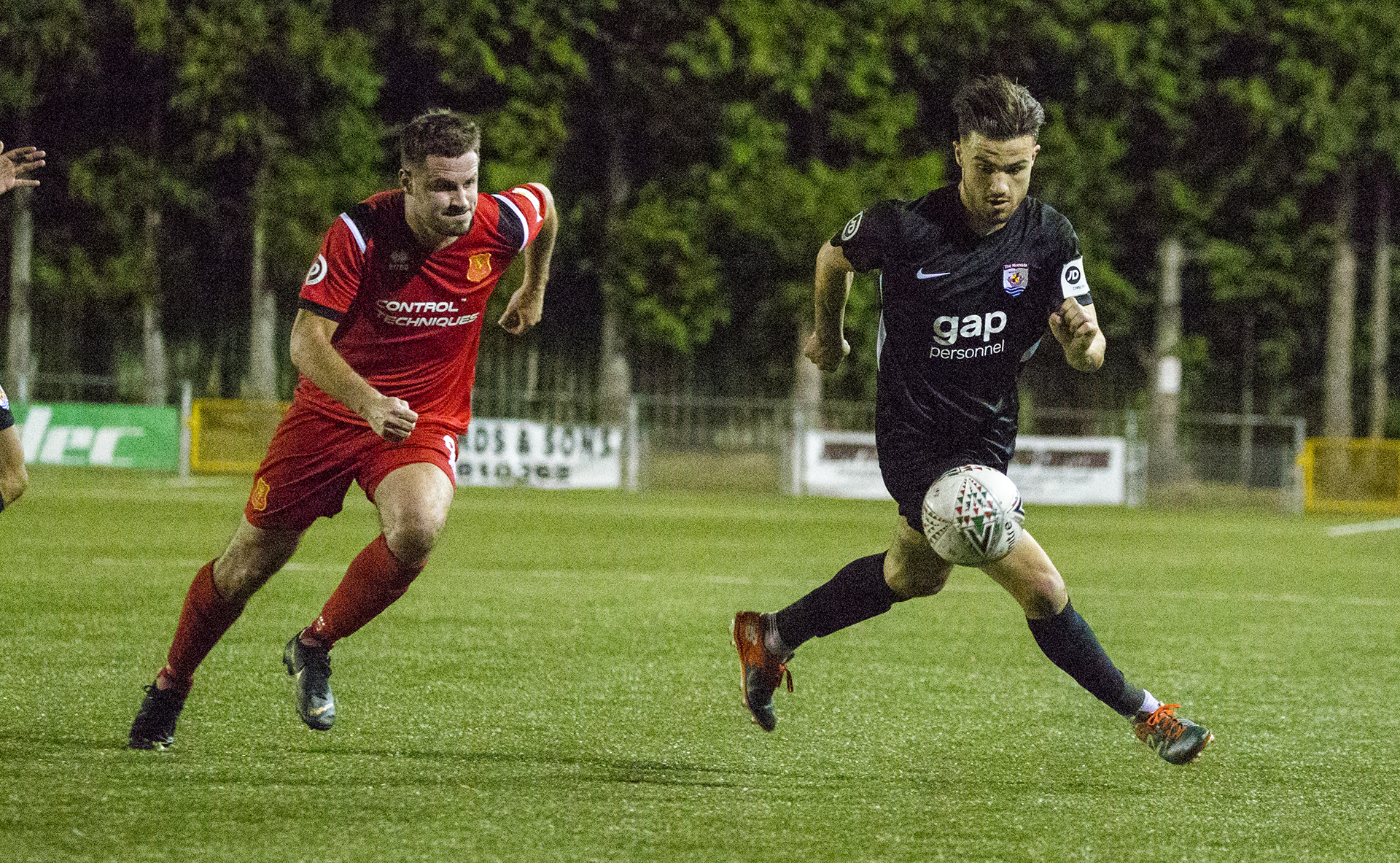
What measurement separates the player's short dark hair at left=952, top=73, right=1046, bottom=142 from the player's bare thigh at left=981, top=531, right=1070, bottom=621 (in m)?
1.21

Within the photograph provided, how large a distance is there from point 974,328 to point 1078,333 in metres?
0.42

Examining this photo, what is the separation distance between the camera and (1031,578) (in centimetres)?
545

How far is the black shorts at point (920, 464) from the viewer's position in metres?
5.51

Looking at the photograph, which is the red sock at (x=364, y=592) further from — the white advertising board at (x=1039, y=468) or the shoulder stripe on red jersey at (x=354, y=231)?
the white advertising board at (x=1039, y=468)

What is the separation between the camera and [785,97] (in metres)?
36.5

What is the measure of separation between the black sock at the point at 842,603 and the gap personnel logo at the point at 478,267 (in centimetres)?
147

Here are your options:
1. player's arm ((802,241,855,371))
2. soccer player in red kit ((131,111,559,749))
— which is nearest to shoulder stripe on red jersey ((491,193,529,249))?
soccer player in red kit ((131,111,559,749))

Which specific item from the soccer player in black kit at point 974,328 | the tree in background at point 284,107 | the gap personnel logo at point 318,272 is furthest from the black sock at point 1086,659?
the tree in background at point 284,107

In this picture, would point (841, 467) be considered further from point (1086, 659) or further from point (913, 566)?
point (1086, 659)

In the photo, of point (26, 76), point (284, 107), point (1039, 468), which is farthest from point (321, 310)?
point (26, 76)

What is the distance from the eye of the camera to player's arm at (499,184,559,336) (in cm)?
→ 612

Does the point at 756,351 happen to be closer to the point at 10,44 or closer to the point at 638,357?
the point at 638,357

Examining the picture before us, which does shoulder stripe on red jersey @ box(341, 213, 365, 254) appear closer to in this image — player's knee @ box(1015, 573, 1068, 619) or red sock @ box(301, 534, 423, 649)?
red sock @ box(301, 534, 423, 649)

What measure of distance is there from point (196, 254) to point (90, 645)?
31.9 meters
